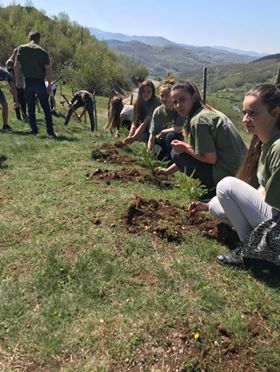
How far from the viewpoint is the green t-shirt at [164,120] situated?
573 cm

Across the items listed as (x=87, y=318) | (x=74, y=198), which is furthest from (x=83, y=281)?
(x=74, y=198)

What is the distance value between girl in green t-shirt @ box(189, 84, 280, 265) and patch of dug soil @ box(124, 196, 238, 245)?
0.54 meters

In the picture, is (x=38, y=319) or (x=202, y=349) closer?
(x=202, y=349)

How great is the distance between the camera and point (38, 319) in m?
2.80

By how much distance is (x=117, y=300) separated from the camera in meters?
2.95

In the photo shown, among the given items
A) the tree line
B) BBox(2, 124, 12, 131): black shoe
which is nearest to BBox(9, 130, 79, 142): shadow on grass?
BBox(2, 124, 12, 131): black shoe

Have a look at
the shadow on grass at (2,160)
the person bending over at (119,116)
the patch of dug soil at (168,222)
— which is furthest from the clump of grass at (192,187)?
the person bending over at (119,116)

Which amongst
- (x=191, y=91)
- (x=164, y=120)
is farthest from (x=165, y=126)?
(x=191, y=91)

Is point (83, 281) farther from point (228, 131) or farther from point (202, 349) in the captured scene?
point (228, 131)

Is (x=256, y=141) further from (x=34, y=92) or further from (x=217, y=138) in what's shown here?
(x=34, y=92)

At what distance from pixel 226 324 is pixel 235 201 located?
36.3 inches

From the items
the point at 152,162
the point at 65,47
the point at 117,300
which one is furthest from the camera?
the point at 65,47

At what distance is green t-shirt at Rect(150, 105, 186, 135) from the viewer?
18.8ft

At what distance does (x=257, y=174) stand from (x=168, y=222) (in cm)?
116
